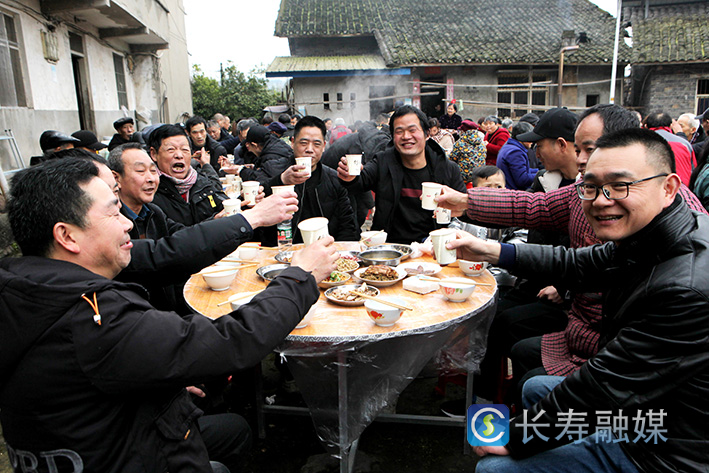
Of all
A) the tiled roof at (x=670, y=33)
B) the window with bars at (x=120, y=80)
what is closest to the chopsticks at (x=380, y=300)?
the window with bars at (x=120, y=80)

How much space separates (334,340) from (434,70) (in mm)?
17102

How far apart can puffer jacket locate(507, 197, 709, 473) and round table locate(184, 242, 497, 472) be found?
0.74m

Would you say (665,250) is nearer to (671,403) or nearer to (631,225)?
(631,225)

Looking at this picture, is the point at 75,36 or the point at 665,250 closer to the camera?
the point at 665,250

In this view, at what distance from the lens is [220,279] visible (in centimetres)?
261

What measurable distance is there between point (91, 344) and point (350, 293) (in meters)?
1.42

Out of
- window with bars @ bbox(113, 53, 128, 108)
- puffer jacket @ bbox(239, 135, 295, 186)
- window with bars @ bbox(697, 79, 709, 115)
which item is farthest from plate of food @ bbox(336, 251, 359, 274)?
window with bars @ bbox(697, 79, 709, 115)

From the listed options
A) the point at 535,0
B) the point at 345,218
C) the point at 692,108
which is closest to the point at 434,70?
the point at 535,0

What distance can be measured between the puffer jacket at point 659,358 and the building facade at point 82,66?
8.64 m

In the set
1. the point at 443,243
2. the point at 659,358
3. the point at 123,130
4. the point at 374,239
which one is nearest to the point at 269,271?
the point at 374,239

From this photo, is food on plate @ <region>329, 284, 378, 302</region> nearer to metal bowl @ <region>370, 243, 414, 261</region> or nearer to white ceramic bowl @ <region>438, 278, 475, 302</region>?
white ceramic bowl @ <region>438, 278, 475, 302</region>

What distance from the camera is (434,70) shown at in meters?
17.4

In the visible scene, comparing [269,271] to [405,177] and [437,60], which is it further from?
[437,60]

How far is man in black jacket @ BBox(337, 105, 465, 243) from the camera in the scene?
4.02 meters
